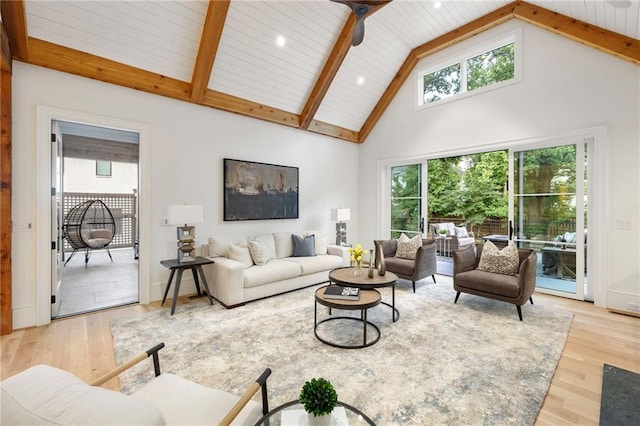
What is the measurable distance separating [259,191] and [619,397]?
469 centimetres

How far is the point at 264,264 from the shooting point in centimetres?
423

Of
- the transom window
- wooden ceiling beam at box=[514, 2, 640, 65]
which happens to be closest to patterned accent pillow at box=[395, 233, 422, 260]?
the transom window

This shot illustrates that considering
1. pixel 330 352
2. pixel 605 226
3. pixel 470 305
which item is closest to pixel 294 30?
pixel 330 352

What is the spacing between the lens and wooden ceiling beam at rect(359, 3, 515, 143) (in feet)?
14.6

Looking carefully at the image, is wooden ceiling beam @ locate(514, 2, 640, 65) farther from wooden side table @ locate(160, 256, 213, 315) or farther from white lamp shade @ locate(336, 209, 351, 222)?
wooden side table @ locate(160, 256, 213, 315)

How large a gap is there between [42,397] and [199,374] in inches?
64.2

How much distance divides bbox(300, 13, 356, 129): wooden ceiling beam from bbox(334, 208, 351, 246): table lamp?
1843 millimetres

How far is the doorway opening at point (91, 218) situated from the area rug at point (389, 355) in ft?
4.68

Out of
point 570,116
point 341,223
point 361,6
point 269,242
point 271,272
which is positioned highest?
point 361,6

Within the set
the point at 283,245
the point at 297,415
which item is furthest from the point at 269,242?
the point at 297,415

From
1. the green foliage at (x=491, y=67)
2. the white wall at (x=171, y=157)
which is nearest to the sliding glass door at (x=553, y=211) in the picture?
the green foliage at (x=491, y=67)

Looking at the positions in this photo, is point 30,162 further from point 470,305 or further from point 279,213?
point 470,305

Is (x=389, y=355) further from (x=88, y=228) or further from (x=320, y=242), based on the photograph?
(x=88, y=228)

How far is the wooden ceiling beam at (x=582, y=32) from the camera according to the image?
339 cm
